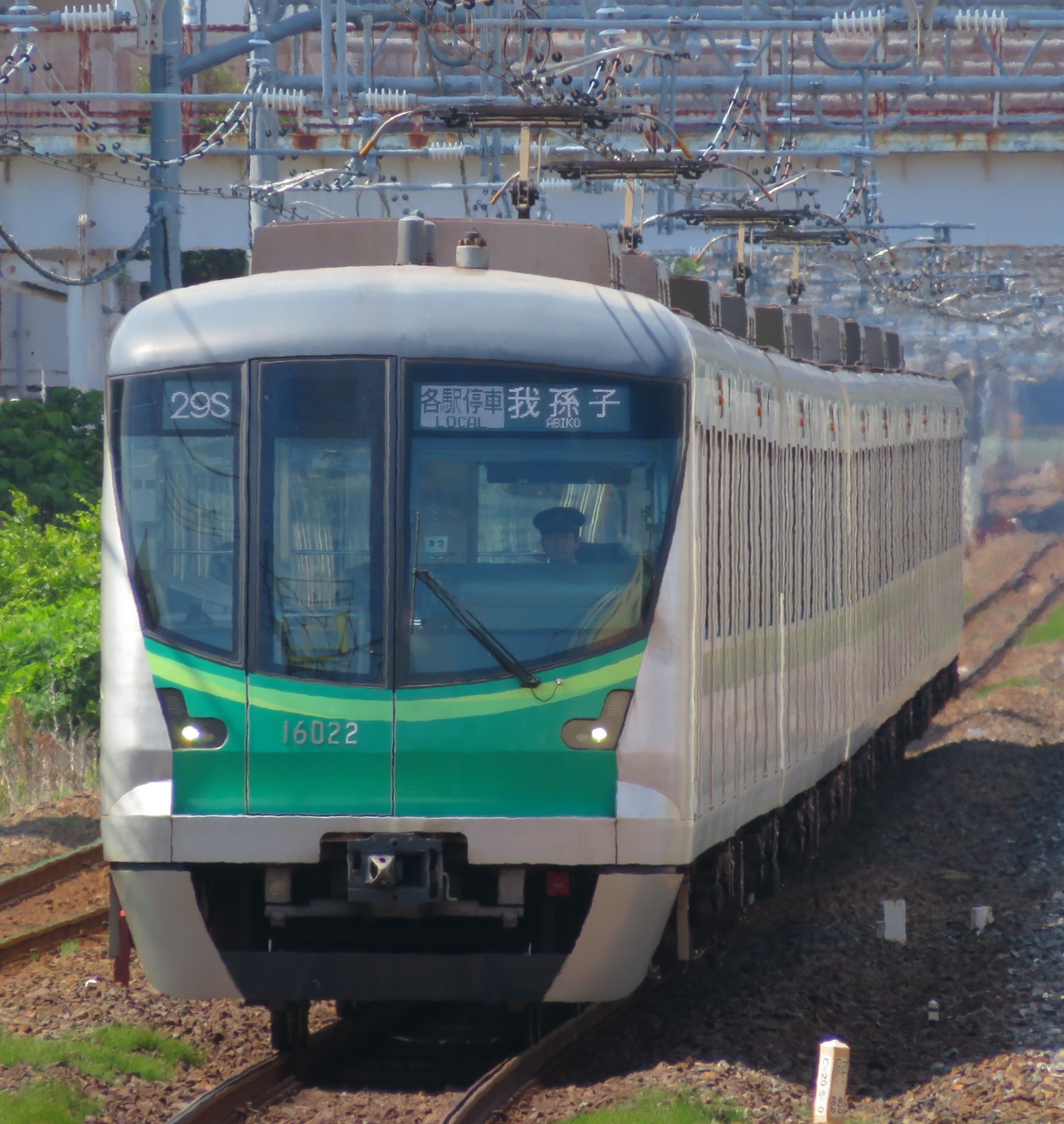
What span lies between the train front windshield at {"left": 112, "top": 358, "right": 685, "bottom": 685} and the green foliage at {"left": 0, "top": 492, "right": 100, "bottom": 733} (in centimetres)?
987

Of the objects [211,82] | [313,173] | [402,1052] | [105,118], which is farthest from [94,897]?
[211,82]

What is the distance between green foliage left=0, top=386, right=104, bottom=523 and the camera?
27.0 m

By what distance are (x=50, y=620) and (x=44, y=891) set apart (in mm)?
8226

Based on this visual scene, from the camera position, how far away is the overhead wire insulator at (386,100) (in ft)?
60.8

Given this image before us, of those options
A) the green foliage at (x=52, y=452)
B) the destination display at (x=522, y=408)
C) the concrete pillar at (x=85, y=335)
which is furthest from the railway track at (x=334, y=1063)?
A: the concrete pillar at (x=85, y=335)

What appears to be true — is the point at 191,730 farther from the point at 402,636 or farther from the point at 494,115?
the point at 494,115

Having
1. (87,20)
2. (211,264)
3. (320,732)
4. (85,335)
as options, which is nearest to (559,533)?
(320,732)

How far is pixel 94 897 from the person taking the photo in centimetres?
1158

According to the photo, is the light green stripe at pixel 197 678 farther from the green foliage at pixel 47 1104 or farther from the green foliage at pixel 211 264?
the green foliage at pixel 211 264

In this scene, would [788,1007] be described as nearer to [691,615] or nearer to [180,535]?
[691,615]

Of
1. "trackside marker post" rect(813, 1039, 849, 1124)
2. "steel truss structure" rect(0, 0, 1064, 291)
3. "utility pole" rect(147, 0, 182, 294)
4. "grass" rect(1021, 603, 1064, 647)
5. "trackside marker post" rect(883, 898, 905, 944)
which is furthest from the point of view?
"grass" rect(1021, 603, 1064, 647)

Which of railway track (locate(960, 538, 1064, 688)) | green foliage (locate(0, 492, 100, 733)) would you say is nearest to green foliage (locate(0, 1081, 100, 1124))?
green foliage (locate(0, 492, 100, 733))

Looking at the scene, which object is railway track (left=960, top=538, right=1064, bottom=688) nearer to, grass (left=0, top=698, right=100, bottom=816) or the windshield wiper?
grass (left=0, top=698, right=100, bottom=816)

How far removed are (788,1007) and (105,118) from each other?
69.5 ft
